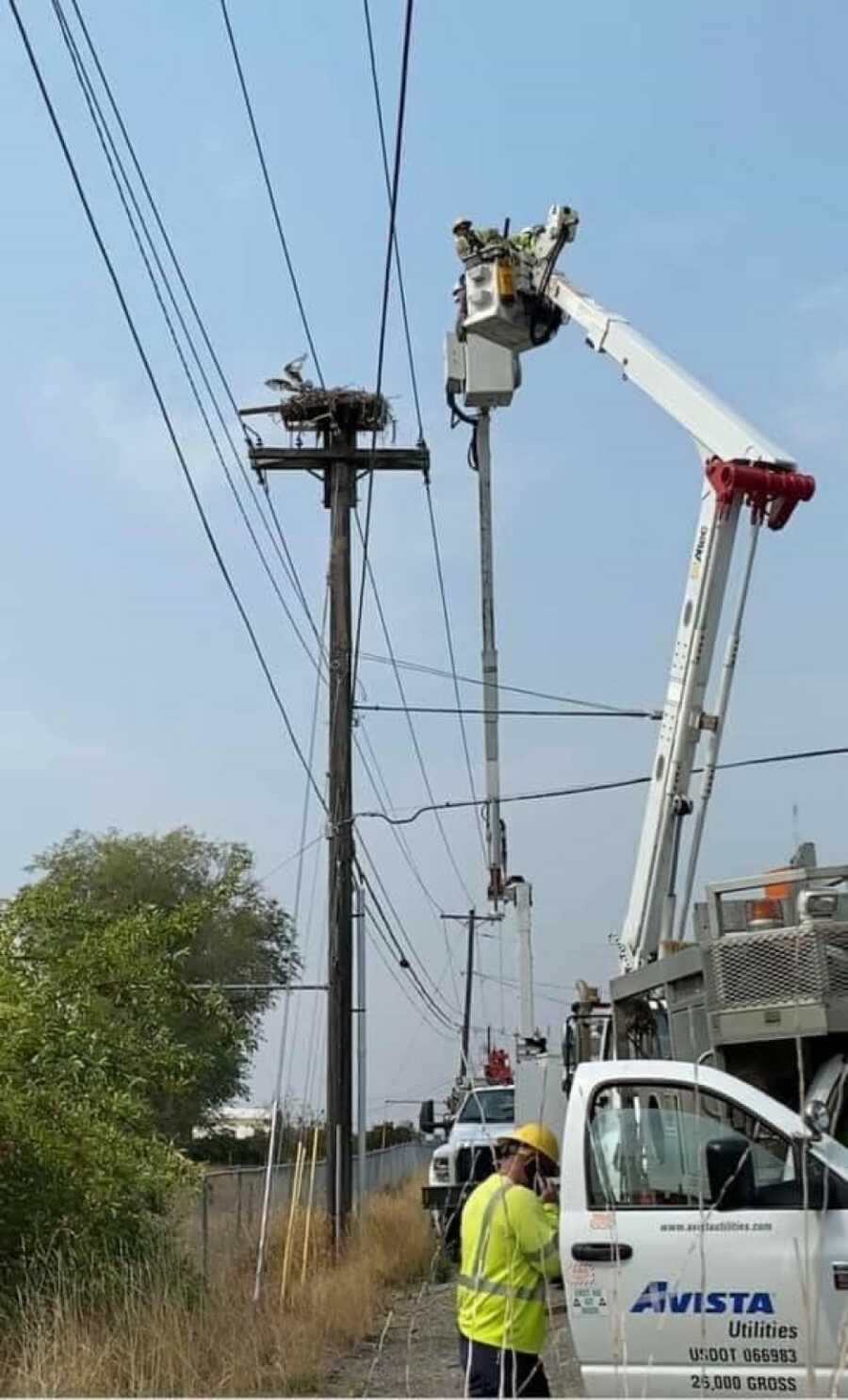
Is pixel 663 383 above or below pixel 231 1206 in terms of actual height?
above

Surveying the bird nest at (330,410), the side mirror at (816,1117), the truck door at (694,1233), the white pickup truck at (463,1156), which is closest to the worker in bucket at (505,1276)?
the truck door at (694,1233)

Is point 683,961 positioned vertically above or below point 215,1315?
above

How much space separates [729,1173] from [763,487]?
502cm

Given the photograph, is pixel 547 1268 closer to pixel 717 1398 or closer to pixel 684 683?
pixel 717 1398

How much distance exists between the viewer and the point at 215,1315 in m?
10.1

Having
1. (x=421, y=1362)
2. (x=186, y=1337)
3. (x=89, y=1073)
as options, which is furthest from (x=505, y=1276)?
(x=421, y=1362)

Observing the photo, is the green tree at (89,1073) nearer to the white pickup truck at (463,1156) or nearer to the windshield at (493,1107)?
the white pickup truck at (463,1156)

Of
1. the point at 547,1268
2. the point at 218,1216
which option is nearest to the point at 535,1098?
the point at 218,1216

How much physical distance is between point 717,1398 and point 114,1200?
4244 mm

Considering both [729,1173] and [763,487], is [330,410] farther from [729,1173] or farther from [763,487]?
[729,1173]

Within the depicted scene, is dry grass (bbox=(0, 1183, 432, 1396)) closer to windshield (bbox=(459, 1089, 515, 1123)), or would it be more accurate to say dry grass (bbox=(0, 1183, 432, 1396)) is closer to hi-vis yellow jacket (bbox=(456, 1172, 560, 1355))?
hi-vis yellow jacket (bbox=(456, 1172, 560, 1355))

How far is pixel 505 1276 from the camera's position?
6.24 meters

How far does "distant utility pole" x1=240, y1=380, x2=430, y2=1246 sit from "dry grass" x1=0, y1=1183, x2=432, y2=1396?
3301 mm

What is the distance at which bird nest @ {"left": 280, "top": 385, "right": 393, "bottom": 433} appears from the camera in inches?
722
